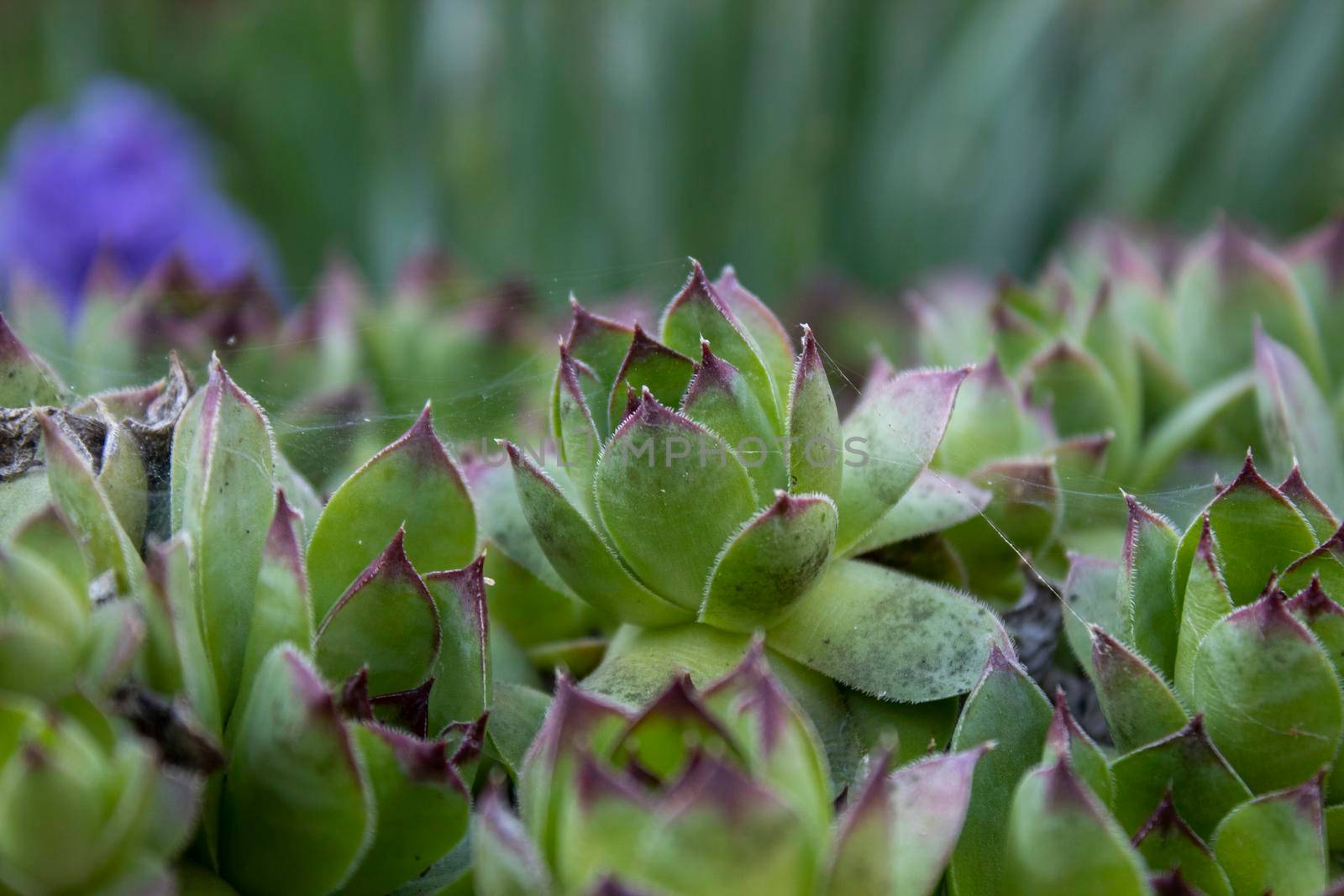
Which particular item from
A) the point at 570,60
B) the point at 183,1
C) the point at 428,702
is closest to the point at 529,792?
the point at 428,702

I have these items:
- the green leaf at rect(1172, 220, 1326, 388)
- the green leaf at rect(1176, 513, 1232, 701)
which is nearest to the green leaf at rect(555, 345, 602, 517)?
the green leaf at rect(1176, 513, 1232, 701)

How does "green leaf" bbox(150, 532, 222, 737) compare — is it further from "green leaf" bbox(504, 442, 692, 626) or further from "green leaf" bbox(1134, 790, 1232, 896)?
"green leaf" bbox(1134, 790, 1232, 896)

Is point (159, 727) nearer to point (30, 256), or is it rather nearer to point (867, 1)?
point (30, 256)

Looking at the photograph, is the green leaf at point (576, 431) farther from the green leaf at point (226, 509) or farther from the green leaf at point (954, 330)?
the green leaf at point (954, 330)

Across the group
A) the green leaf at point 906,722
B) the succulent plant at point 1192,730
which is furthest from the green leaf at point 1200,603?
the green leaf at point 906,722

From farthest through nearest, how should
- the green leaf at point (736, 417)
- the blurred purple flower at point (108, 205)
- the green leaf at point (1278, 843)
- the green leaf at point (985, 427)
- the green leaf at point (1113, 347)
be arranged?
the blurred purple flower at point (108, 205)
the green leaf at point (1113, 347)
the green leaf at point (985, 427)
the green leaf at point (736, 417)
the green leaf at point (1278, 843)
